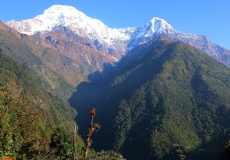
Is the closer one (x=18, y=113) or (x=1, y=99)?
(x=18, y=113)

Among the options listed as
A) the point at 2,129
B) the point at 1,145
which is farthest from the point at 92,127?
the point at 2,129

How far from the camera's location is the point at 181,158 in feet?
64.5

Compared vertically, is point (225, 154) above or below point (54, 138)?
below

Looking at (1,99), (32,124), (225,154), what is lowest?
(225,154)

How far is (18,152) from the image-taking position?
76.4 metres

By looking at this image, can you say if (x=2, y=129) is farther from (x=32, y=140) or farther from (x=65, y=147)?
(x=65, y=147)

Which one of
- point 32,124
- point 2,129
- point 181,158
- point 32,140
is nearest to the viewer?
point 181,158

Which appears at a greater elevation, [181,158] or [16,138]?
[16,138]

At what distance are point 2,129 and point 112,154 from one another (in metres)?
30.3

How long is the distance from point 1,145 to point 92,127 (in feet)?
124

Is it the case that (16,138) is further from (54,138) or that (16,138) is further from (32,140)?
(54,138)

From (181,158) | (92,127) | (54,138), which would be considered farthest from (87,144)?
(54,138)

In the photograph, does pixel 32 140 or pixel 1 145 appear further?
pixel 32 140

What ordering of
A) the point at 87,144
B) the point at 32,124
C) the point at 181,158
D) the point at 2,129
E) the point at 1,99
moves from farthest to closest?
the point at 1,99 → the point at 32,124 → the point at 2,129 → the point at 181,158 → the point at 87,144
